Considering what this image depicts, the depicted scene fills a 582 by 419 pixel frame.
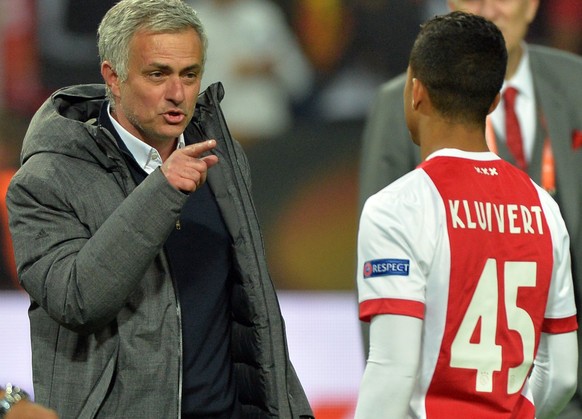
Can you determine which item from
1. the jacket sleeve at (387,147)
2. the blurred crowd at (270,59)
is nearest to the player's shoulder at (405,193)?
the jacket sleeve at (387,147)

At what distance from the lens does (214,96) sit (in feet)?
8.54

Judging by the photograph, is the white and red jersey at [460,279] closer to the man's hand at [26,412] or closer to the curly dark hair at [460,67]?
the curly dark hair at [460,67]

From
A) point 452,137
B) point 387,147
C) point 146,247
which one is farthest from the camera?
point 387,147

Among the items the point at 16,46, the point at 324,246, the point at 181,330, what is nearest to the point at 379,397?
the point at 181,330

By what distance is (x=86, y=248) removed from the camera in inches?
85.7

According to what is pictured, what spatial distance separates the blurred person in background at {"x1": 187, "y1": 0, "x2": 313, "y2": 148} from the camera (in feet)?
15.9

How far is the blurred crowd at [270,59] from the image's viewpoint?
485 centimetres

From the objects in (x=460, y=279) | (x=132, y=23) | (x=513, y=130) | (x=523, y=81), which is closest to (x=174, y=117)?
(x=132, y=23)

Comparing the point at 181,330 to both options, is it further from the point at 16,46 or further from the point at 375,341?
the point at 16,46

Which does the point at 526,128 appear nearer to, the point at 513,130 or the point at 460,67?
the point at 513,130

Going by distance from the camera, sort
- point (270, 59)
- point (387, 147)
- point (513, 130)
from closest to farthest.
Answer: point (387, 147) < point (513, 130) < point (270, 59)

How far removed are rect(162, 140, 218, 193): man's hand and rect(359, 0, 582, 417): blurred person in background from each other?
53.2 inches

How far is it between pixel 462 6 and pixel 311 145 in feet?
4.48

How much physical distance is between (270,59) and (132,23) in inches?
97.9
